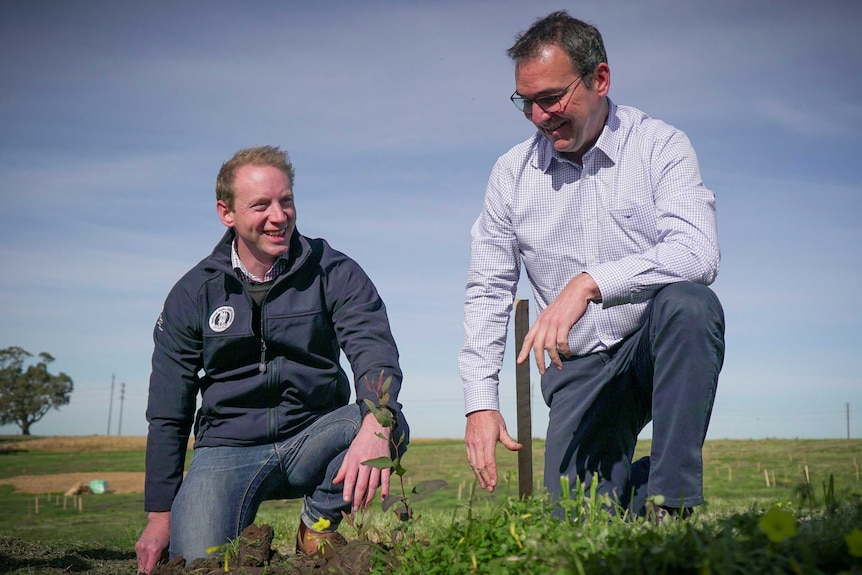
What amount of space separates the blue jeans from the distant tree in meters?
65.4

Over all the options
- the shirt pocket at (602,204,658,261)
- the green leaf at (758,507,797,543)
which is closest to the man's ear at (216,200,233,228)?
the shirt pocket at (602,204,658,261)

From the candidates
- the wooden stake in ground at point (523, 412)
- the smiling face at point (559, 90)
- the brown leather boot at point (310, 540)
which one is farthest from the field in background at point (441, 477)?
the smiling face at point (559, 90)

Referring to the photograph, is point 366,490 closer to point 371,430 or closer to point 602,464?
point 371,430

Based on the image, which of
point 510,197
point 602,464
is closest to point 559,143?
point 510,197

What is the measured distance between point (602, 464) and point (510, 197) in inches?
62.3

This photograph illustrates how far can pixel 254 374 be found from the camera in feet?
14.6

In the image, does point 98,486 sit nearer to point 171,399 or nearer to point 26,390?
point 171,399

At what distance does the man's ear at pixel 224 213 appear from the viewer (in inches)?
182

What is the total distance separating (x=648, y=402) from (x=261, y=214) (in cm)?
243

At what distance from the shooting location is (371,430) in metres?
3.48

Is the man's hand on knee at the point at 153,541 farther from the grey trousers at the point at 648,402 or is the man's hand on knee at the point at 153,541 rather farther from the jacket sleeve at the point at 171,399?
the grey trousers at the point at 648,402

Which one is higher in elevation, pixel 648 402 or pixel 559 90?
pixel 559 90

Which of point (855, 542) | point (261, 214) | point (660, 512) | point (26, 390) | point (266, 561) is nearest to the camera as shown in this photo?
point (855, 542)

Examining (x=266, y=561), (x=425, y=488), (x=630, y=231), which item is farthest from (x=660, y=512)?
(x=266, y=561)
